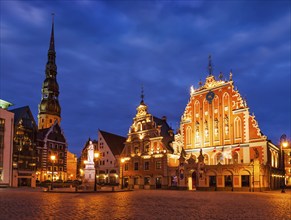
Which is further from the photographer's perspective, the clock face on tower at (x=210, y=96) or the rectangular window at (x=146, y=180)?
the rectangular window at (x=146, y=180)

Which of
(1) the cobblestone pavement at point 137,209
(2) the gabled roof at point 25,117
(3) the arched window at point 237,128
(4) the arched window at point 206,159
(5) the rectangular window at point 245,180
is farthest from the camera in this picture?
(2) the gabled roof at point 25,117

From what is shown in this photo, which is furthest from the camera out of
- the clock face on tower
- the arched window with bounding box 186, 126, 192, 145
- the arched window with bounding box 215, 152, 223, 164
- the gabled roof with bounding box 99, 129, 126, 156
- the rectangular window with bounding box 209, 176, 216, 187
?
the gabled roof with bounding box 99, 129, 126, 156

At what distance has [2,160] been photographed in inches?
2450

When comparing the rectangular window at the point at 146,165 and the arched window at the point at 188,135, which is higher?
the arched window at the point at 188,135

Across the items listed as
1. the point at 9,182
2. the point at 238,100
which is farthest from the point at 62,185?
the point at 238,100

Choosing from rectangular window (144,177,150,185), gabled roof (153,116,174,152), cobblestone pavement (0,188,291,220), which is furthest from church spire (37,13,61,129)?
cobblestone pavement (0,188,291,220)

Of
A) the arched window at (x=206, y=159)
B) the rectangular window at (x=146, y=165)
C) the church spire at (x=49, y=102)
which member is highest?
the church spire at (x=49, y=102)

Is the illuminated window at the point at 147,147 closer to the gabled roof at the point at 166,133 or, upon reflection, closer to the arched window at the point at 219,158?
the gabled roof at the point at 166,133

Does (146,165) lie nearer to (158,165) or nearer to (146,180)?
(146,180)

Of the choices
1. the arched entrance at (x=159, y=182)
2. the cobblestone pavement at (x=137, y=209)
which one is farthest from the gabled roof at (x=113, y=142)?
the cobblestone pavement at (x=137, y=209)

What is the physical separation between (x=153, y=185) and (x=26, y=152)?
29.8 metres

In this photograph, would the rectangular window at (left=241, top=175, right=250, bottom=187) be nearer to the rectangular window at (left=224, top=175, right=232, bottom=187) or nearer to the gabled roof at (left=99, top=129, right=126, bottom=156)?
the rectangular window at (left=224, top=175, right=232, bottom=187)

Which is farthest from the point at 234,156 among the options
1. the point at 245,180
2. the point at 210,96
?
the point at 210,96

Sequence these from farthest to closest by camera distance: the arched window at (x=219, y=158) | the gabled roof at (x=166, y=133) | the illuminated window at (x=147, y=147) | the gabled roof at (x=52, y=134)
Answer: the gabled roof at (x=52, y=134), the illuminated window at (x=147, y=147), the gabled roof at (x=166, y=133), the arched window at (x=219, y=158)
